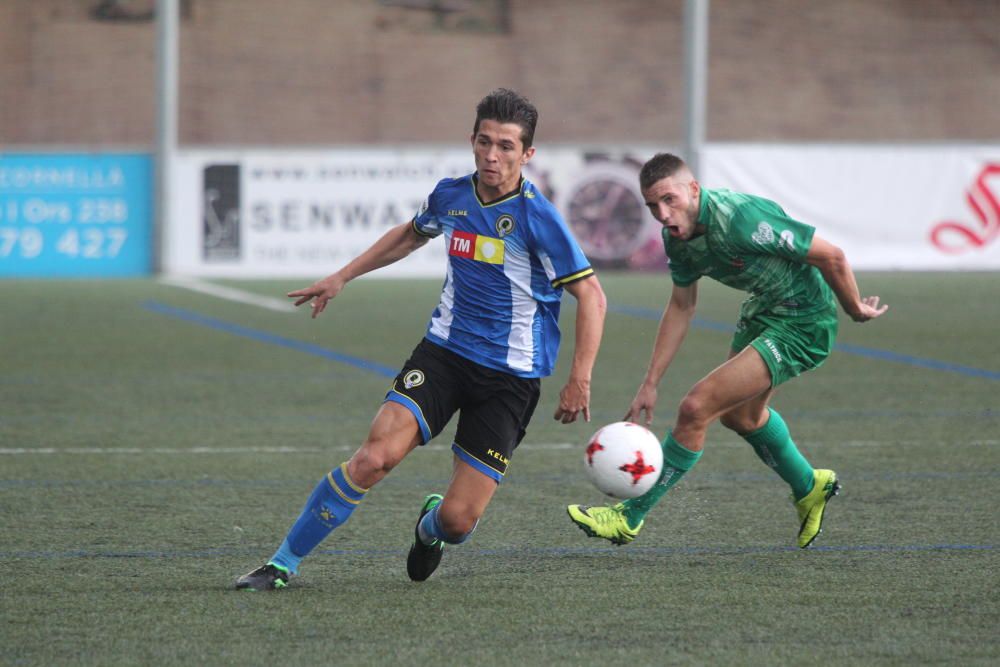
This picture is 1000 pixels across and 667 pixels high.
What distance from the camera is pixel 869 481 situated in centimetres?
707

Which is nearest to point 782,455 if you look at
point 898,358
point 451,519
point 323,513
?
point 451,519

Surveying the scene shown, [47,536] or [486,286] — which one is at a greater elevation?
[486,286]

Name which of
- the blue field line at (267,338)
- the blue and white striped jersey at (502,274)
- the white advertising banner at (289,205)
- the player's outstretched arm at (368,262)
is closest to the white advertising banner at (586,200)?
the white advertising banner at (289,205)

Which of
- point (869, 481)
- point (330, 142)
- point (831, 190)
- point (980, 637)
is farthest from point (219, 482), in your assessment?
point (330, 142)

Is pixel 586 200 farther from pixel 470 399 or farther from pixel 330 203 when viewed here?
pixel 470 399

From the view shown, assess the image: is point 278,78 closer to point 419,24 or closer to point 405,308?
point 419,24

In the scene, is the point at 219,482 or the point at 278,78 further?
the point at 278,78

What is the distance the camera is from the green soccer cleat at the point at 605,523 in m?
5.61

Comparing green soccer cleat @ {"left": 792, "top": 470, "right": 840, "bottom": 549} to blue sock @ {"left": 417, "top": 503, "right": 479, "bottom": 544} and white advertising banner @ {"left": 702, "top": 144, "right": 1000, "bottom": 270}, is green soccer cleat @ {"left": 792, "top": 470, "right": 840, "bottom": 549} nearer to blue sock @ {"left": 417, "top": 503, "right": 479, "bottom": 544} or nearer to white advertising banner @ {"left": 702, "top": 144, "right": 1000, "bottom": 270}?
blue sock @ {"left": 417, "top": 503, "right": 479, "bottom": 544}

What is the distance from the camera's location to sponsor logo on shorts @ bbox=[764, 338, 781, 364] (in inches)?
226

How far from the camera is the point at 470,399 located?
5219mm

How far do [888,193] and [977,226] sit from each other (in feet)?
3.91

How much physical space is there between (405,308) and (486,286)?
1075cm

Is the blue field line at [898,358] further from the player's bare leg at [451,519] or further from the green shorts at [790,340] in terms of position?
the player's bare leg at [451,519]
